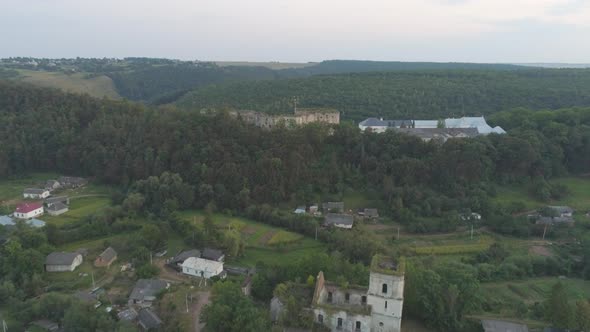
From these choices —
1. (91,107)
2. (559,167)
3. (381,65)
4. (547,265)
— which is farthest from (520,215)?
(381,65)

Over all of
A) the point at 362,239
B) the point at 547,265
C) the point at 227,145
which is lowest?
the point at 547,265

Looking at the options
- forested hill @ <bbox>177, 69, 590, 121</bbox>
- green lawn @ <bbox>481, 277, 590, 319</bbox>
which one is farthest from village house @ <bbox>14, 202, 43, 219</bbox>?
green lawn @ <bbox>481, 277, 590, 319</bbox>

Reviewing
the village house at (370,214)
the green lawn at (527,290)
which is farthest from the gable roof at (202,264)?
the green lawn at (527,290)

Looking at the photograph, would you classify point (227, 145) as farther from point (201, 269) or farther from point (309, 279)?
point (309, 279)

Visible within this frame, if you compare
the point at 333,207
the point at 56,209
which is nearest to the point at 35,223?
the point at 56,209

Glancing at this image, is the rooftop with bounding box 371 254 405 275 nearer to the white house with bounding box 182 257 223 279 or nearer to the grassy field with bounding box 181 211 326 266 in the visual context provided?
the grassy field with bounding box 181 211 326 266
